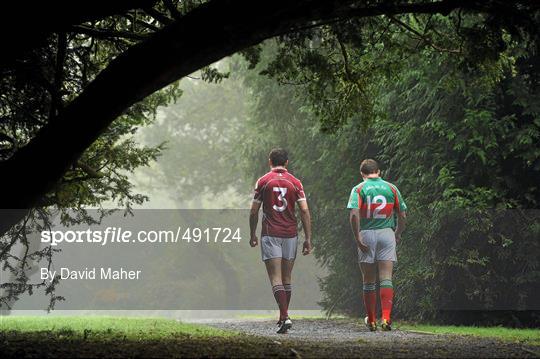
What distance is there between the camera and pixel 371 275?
38.5 ft

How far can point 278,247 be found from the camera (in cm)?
1145

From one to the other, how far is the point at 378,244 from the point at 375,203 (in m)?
0.56

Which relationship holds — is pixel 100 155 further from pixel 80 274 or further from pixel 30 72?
pixel 80 274

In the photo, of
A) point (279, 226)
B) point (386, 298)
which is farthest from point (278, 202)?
point (386, 298)

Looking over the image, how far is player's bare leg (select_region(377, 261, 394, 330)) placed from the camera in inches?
450

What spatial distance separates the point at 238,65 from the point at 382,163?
962cm

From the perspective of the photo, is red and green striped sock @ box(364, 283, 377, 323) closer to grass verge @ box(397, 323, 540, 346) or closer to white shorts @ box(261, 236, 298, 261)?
grass verge @ box(397, 323, 540, 346)

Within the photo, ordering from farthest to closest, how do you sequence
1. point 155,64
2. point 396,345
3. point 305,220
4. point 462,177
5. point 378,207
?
point 462,177 < point 305,220 < point 378,207 < point 396,345 < point 155,64

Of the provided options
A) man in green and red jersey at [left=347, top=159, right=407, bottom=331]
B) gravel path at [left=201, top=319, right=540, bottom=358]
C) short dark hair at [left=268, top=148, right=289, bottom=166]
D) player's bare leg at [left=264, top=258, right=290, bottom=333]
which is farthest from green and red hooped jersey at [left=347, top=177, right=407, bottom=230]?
gravel path at [left=201, top=319, right=540, bottom=358]

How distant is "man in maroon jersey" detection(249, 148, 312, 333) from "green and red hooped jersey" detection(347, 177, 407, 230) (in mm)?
768

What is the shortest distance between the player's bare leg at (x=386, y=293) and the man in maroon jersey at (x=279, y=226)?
1.12m

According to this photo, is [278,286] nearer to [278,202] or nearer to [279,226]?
[279,226]

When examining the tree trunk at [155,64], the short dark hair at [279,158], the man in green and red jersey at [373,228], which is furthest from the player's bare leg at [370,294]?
the tree trunk at [155,64]

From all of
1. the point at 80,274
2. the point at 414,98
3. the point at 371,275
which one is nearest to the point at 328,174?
the point at 414,98
